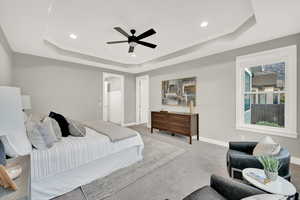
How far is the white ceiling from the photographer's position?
1.96 meters

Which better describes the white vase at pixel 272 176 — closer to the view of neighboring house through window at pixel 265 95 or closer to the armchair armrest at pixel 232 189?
the armchair armrest at pixel 232 189

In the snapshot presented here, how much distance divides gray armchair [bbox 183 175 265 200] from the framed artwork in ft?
9.39

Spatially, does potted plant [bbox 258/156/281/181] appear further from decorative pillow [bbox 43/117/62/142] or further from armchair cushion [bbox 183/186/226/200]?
decorative pillow [bbox 43/117/62/142]

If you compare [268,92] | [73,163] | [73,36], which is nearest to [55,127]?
[73,163]

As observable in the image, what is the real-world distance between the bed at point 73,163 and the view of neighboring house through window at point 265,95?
301cm

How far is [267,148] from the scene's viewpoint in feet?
6.23

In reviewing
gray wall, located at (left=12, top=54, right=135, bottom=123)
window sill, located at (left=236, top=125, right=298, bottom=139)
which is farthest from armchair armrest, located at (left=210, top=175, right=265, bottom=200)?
gray wall, located at (left=12, top=54, right=135, bottom=123)

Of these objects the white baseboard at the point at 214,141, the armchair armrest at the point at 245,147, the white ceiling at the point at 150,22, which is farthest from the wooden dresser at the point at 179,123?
the white ceiling at the point at 150,22

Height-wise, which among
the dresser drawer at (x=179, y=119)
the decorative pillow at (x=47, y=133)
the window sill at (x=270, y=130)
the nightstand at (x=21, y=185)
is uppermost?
the decorative pillow at (x=47, y=133)

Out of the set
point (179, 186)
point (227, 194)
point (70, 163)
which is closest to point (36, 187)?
point (70, 163)

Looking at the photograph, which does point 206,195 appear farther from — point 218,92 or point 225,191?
point 218,92

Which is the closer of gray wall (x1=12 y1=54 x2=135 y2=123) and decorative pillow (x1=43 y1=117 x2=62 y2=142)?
decorative pillow (x1=43 y1=117 x2=62 y2=142)

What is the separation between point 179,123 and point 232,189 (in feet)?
9.13

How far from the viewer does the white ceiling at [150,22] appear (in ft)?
6.42
